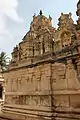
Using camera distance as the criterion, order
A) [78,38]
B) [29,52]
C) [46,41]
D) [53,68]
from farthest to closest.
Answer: [46,41] → [29,52] → [53,68] → [78,38]

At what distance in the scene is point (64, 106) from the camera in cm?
534

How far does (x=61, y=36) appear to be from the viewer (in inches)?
976

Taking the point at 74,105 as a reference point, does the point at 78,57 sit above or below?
above

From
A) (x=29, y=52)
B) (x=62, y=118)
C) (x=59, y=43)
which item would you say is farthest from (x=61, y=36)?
(x=62, y=118)

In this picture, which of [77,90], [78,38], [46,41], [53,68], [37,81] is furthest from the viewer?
[46,41]

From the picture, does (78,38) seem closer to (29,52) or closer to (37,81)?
(37,81)

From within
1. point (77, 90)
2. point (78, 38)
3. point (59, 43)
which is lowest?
point (77, 90)

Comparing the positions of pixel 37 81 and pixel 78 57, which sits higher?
pixel 78 57

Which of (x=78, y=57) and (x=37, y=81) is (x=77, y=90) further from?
(x=37, y=81)

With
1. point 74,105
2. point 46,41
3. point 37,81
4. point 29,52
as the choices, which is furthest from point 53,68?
point 46,41

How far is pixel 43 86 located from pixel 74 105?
143 centimetres

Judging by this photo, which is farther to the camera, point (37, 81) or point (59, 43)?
point (59, 43)

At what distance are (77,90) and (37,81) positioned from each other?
189cm

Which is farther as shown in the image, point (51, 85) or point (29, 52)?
point (29, 52)
